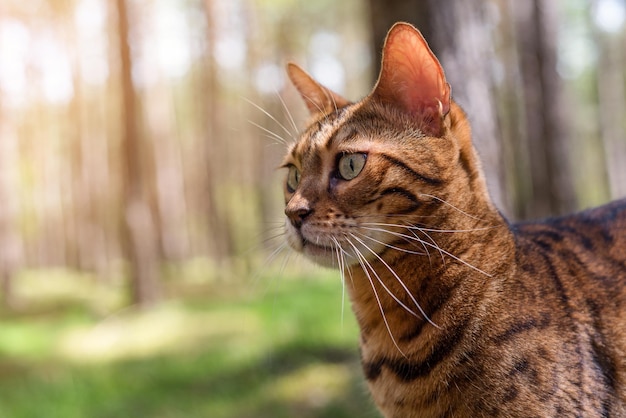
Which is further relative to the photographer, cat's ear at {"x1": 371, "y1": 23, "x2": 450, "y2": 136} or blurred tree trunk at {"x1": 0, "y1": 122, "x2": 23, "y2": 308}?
blurred tree trunk at {"x1": 0, "y1": 122, "x2": 23, "y2": 308}

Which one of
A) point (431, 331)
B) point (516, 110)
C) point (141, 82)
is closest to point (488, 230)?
point (431, 331)

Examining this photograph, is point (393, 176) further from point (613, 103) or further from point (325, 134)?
point (613, 103)

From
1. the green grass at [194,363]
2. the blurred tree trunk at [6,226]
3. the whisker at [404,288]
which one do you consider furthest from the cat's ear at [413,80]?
the blurred tree trunk at [6,226]

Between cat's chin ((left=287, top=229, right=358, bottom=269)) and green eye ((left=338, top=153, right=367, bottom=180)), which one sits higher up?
green eye ((left=338, top=153, right=367, bottom=180))

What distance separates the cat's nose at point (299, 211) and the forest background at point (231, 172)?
0.29 meters

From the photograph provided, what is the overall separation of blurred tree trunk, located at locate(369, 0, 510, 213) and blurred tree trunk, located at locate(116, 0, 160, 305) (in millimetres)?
6449

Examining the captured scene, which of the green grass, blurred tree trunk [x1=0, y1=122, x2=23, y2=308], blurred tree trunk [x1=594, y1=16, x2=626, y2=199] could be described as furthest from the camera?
blurred tree trunk [x1=594, y1=16, x2=626, y2=199]

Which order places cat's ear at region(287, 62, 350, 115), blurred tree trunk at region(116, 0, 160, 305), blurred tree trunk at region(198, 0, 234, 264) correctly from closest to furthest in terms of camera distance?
1. cat's ear at region(287, 62, 350, 115)
2. blurred tree trunk at region(116, 0, 160, 305)
3. blurred tree trunk at region(198, 0, 234, 264)

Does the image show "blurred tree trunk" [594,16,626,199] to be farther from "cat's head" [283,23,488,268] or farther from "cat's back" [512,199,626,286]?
"cat's head" [283,23,488,268]

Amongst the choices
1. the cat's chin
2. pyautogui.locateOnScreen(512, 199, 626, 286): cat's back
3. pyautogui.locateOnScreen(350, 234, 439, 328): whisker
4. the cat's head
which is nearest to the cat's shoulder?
pyautogui.locateOnScreen(512, 199, 626, 286): cat's back

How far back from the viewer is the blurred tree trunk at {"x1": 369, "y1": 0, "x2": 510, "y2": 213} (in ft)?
9.64

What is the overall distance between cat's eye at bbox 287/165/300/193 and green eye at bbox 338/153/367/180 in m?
0.26

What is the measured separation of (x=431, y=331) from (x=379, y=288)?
0.22 m

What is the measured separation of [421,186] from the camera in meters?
1.74
